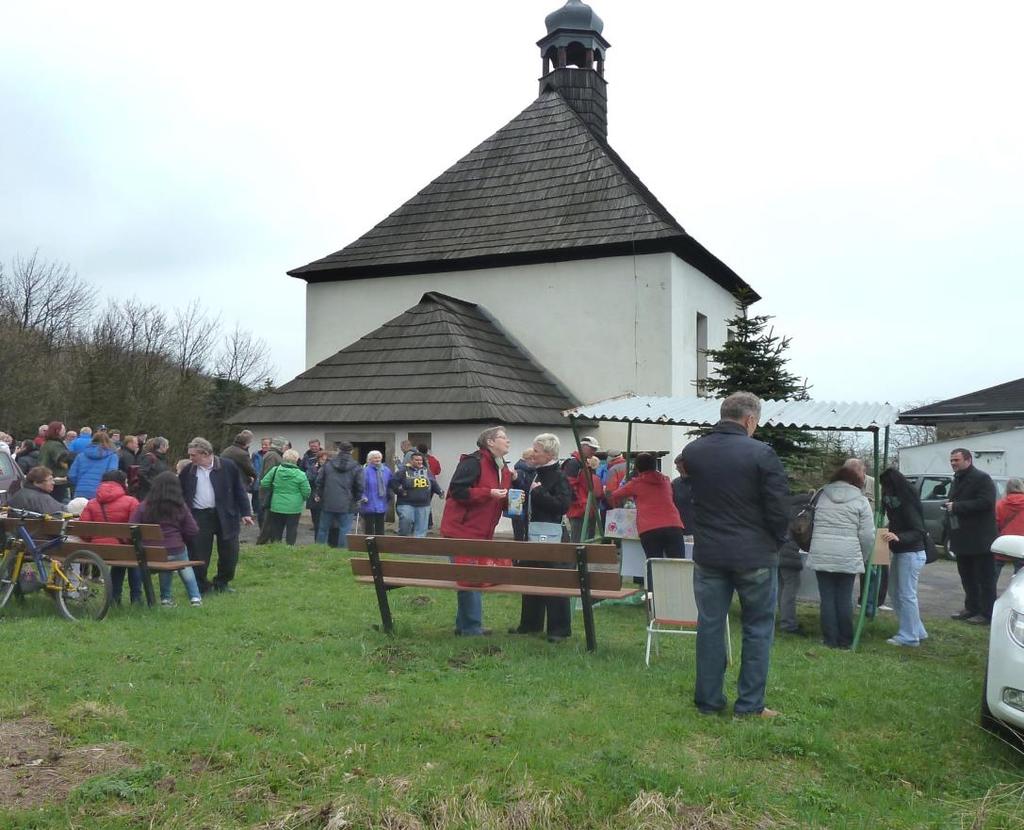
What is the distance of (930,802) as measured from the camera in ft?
15.6

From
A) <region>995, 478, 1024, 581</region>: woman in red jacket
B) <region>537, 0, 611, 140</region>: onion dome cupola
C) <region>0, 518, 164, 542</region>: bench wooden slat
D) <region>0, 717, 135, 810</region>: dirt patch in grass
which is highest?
<region>537, 0, 611, 140</region>: onion dome cupola

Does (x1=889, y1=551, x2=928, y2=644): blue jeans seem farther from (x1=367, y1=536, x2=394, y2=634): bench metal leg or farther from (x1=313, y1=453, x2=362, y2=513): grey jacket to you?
(x1=313, y1=453, x2=362, y2=513): grey jacket

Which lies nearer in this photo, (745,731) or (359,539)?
(745,731)

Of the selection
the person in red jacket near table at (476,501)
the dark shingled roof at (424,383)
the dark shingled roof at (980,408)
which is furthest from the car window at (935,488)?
the person in red jacket near table at (476,501)

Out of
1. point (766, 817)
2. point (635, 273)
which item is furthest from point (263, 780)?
point (635, 273)

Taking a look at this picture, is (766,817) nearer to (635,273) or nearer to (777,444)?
(777,444)

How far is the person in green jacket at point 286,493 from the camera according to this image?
13703 millimetres

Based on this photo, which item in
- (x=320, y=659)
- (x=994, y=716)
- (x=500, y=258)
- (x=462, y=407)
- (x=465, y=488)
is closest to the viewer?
(x=994, y=716)

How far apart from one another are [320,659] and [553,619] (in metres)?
1.95

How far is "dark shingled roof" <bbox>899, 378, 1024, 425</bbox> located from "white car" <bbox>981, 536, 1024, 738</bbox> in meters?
25.7

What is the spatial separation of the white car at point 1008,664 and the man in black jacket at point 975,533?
576 centimetres

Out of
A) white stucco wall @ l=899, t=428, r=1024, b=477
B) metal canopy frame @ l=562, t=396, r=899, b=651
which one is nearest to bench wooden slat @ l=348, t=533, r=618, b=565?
metal canopy frame @ l=562, t=396, r=899, b=651

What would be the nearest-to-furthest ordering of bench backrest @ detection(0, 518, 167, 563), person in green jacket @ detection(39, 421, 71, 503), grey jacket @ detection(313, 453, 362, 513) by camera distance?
bench backrest @ detection(0, 518, 167, 563) < grey jacket @ detection(313, 453, 362, 513) < person in green jacket @ detection(39, 421, 71, 503)

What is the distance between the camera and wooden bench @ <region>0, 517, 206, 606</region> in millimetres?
8812
